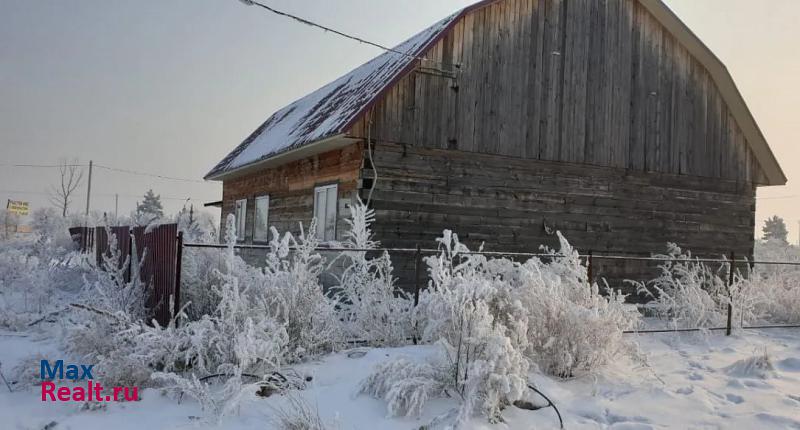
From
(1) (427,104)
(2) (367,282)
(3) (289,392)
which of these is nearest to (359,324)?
(2) (367,282)

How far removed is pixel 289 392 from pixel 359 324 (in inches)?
77.8

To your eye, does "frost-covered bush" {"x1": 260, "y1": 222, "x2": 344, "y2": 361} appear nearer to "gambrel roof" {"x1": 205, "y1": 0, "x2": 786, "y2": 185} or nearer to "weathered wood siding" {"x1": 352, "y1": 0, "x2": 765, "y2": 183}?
"gambrel roof" {"x1": 205, "y1": 0, "x2": 786, "y2": 185}

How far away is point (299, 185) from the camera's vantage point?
13570mm

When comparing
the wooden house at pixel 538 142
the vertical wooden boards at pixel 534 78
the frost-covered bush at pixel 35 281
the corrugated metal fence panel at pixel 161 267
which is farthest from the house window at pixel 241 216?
the corrugated metal fence panel at pixel 161 267

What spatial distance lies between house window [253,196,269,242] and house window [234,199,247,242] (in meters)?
1.05

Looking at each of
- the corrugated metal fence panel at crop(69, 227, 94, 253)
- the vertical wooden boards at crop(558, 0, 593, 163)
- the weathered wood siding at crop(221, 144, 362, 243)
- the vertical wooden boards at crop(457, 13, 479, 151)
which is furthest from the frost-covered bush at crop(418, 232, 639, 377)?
the corrugated metal fence panel at crop(69, 227, 94, 253)

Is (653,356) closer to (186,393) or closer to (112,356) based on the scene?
(186,393)

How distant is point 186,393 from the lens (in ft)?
15.9

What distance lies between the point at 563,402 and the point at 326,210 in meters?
7.64

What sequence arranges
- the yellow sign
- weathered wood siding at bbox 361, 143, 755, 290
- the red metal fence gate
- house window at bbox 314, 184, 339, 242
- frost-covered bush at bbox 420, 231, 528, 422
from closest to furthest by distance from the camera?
1. frost-covered bush at bbox 420, 231, 528, 422
2. the red metal fence gate
3. weathered wood siding at bbox 361, 143, 755, 290
4. house window at bbox 314, 184, 339, 242
5. the yellow sign

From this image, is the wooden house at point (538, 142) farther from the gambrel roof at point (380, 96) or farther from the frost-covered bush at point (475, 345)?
the frost-covered bush at point (475, 345)

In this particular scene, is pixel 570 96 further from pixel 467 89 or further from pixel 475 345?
pixel 475 345

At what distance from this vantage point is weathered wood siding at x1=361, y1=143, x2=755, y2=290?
11.0m

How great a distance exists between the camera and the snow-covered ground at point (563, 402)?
460cm
